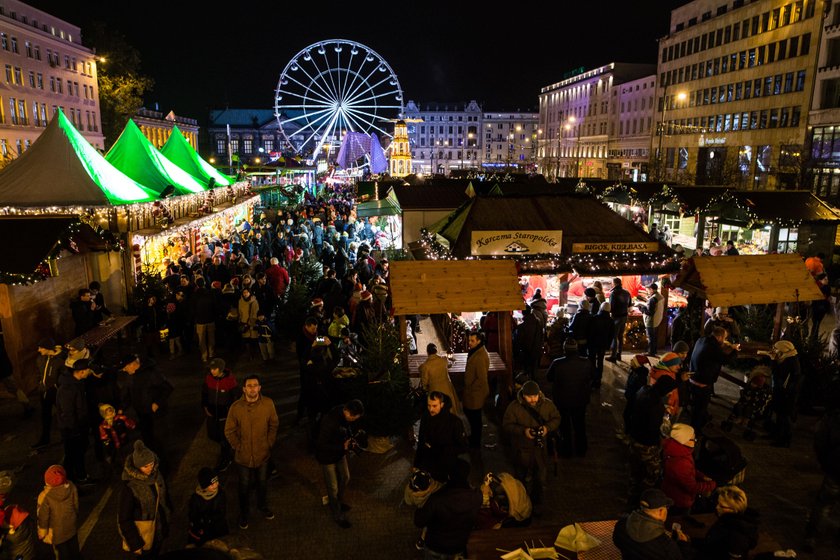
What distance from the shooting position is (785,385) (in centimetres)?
712

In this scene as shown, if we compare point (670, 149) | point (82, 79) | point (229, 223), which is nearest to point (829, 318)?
point (229, 223)

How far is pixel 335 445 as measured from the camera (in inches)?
214

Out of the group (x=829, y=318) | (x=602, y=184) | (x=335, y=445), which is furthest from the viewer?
(x=602, y=184)

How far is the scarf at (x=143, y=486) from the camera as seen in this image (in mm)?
4484

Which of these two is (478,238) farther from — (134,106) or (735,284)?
(134,106)

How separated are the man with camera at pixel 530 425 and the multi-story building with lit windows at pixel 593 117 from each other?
57.6m

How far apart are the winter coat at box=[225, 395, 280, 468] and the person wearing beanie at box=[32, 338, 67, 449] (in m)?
2.80

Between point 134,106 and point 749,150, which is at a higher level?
point 134,106

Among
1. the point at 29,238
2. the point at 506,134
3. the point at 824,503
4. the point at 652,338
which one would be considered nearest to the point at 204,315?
the point at 29,238

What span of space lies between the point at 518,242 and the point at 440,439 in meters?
6.34

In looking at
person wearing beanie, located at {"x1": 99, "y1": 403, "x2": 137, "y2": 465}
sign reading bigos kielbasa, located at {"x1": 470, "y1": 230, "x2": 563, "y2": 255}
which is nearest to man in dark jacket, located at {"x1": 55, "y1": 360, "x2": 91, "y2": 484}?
person wearing beanie, located at {"x1": 99, "y1": 403, "x2": 137, "y2": 465}

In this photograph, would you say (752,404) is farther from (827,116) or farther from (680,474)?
(827,116)

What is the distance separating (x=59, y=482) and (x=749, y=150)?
1926 inches

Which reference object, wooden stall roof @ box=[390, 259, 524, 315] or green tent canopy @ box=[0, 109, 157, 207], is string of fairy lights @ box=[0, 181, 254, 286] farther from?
wooden stall roof @ box=[390, 259, 524, 315]
